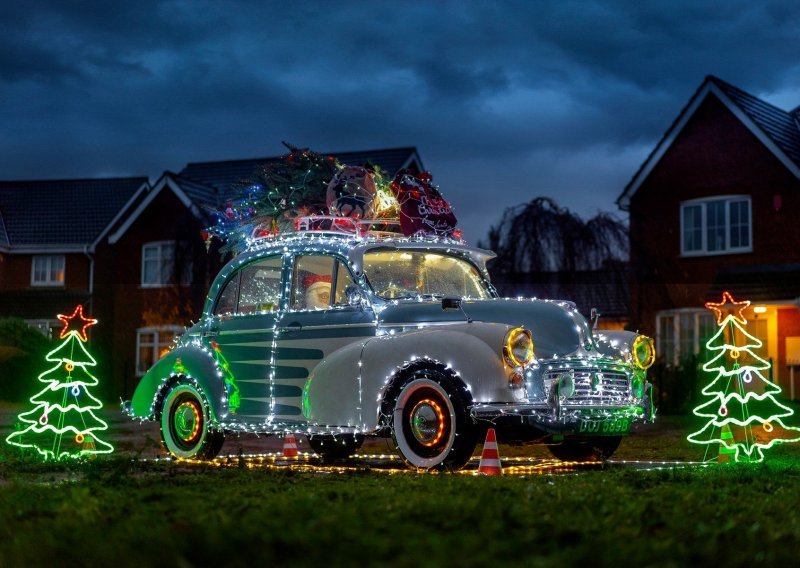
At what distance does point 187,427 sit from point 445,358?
3.63 metres

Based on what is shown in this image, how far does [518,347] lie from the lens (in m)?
9.12

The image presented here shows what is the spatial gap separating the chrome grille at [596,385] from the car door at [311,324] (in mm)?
1802

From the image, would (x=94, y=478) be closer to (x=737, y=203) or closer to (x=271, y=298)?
(x=271, y=298)

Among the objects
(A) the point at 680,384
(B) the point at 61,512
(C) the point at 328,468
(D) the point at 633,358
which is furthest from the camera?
(A) the point at 680,384

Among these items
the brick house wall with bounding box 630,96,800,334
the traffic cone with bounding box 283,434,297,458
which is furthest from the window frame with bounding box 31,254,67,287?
the traffic cone with bounding box 283,434,297,458

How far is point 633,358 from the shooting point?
10.5m

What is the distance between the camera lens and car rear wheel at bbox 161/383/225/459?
449 inches

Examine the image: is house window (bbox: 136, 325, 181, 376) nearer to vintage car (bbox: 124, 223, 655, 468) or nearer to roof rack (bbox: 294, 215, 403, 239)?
vintage car (bbox: 124, 223, 655, 468)

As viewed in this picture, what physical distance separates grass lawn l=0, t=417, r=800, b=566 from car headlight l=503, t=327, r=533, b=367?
1028 millimetres

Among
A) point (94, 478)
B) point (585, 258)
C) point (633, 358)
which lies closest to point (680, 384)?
point (585, 258)

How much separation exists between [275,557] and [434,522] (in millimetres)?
1115

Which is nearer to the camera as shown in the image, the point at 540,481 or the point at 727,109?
the point at 540,481

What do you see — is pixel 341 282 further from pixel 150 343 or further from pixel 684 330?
pixel 150 343

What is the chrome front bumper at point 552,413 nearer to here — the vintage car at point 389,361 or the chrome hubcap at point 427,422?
the vintage car at point 389,361
